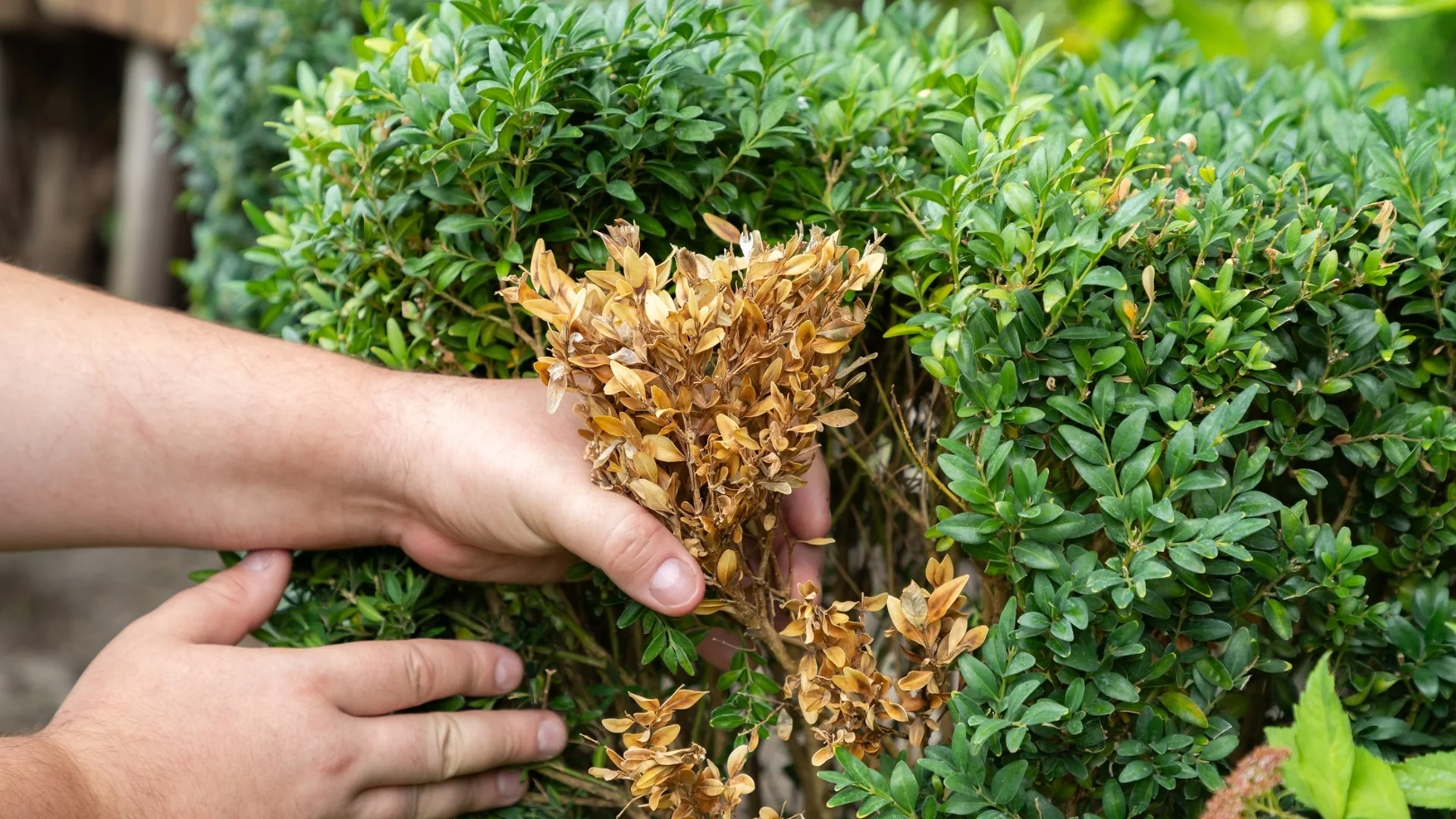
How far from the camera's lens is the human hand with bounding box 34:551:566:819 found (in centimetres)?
129

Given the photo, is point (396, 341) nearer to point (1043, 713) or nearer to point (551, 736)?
point (551, 736)

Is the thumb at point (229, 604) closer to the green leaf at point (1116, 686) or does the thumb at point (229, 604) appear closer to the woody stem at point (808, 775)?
the woody stem at point (808, 775)

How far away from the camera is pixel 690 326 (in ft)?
3.39

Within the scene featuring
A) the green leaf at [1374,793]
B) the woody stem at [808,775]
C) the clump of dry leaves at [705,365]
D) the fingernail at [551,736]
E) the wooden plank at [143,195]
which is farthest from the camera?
the wooden plank at [143,195]

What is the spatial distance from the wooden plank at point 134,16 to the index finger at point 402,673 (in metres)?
4.63

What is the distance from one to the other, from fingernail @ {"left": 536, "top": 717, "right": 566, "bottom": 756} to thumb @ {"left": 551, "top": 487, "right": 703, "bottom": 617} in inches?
14.9

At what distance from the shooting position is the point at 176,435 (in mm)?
1485

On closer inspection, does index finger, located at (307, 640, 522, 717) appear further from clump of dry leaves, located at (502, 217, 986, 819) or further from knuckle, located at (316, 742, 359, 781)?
clump of dry leaves, located at (502, 217, 986, 819)

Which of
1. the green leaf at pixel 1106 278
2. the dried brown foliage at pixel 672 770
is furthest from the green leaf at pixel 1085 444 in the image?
the dried brown foliage at pixel 672 770

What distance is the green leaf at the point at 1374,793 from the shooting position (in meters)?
0.93

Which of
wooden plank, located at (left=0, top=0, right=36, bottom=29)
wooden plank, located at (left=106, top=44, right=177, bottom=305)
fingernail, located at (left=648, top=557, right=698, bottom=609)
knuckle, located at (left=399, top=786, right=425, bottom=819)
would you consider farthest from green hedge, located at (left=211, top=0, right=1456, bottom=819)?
wooden plank, located at (left=0, top=0, right=36, bottom=29)

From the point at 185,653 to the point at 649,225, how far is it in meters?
0.81

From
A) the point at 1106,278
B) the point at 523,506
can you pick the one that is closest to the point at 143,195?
the point at 523,506

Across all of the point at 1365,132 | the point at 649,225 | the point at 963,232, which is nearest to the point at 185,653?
the point at 649,225
